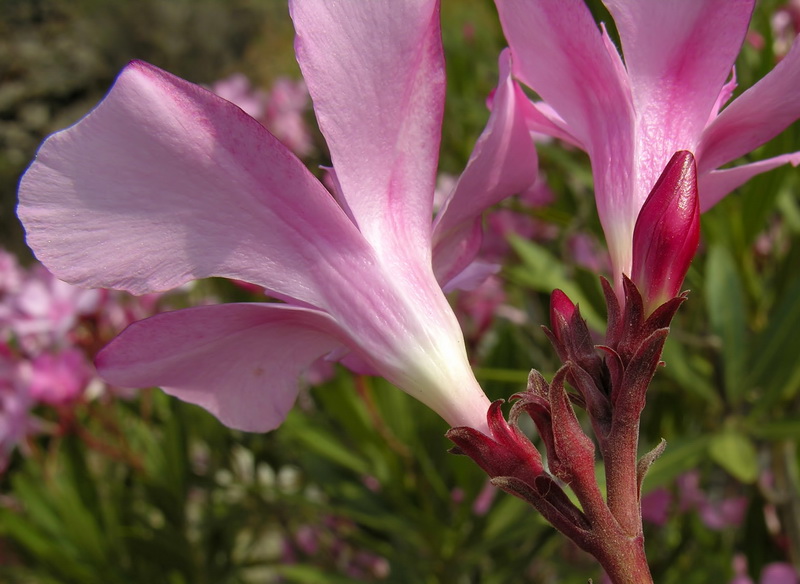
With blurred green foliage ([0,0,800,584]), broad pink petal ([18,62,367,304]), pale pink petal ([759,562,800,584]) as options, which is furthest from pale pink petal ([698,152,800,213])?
pale pink petal ([759,562,800,584])

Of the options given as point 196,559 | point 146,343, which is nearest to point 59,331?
point 196,559

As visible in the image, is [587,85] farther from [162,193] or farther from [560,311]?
[162,193]

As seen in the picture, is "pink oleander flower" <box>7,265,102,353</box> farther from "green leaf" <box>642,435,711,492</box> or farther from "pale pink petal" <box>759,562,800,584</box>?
"pale pink petal" <box>759,562,800,584</box>

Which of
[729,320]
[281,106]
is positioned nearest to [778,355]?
[729,320]

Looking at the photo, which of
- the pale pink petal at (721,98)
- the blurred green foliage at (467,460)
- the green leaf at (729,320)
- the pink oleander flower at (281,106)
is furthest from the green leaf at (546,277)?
the pink oleander flower at (281,106)

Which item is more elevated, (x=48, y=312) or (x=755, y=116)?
(x=755, y=116)
